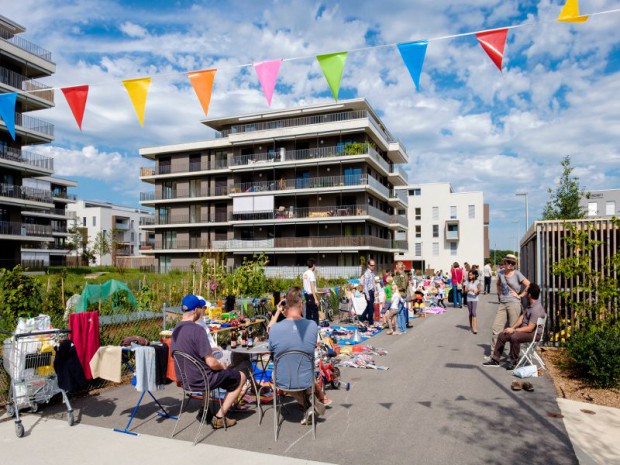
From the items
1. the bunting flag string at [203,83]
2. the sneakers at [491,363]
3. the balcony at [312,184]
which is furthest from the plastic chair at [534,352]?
the balcony at [312,184]

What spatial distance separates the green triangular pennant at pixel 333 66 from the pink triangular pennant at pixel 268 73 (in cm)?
88

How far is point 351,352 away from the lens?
33.6 ft

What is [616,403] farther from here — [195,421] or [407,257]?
[407,257]

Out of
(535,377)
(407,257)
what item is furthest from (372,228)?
(535,377)

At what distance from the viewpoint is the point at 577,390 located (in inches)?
281

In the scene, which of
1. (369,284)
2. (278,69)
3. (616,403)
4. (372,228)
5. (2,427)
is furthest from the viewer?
(372,228)

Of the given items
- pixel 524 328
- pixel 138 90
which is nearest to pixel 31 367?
pixel 138 90

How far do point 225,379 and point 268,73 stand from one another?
6135 millimetres

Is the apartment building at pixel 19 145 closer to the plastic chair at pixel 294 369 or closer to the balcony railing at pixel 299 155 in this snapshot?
the balcony railing at pixel 299 155

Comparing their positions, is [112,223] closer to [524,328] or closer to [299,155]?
[299,155]

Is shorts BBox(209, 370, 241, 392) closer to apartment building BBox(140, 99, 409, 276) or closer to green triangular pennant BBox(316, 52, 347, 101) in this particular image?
green triangular pennant BBox(316, 52, 347, 101)

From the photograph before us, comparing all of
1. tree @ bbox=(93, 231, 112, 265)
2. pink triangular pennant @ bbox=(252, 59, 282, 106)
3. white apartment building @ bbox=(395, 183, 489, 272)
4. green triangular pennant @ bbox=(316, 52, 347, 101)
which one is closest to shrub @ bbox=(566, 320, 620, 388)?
green triangular pennant @ bbox=(316, 52, 347, 101)

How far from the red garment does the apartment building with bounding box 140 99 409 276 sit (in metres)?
31.7

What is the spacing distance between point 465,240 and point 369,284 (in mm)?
57800
